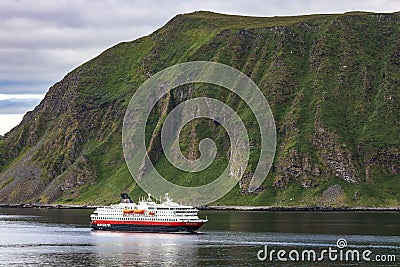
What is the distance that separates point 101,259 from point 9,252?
23502mm

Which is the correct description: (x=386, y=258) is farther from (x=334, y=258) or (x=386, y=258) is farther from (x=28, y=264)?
(x=28, y=264)

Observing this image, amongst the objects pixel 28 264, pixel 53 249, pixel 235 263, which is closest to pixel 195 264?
pixel 235 263

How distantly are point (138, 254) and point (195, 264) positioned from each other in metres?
21.0

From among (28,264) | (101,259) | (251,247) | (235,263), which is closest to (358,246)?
(251,247)

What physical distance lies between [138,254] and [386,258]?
47.3 metres

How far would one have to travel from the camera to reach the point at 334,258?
A: 566 ft

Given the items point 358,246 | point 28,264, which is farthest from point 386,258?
point 28,264

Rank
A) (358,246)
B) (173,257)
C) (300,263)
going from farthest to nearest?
(358,246), (173,257), (300,263)

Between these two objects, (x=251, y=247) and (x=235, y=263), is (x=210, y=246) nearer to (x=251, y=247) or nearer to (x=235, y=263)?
(x=251, y=247)

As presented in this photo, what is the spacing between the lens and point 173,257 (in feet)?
586

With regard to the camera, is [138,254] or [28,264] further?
[138,254]

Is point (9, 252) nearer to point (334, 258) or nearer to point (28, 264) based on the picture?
point (28, 264)

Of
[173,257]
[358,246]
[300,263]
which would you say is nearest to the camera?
[300,263]

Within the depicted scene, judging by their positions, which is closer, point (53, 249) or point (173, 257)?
point (173, 257)
